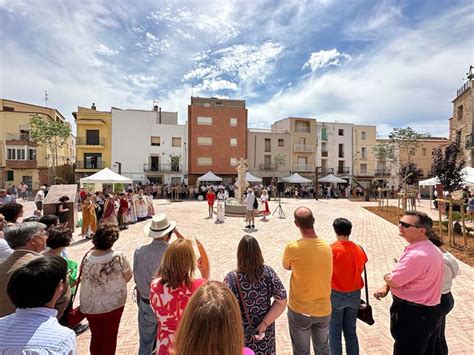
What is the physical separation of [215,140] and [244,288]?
3356 cm

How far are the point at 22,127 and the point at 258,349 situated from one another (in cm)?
4183

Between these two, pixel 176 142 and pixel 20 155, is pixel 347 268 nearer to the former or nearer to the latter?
pixel 176 142

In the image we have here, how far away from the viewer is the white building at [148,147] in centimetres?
3416

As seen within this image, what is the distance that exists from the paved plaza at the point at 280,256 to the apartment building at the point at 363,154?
32.7 metres

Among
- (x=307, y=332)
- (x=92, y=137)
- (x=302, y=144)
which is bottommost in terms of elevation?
(x=307, y=332)

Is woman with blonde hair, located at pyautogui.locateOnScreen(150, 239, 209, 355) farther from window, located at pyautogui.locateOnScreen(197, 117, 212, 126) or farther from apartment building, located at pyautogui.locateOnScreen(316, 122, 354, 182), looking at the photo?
apartment building, located at pyautogui.locateOnScreen(316, 122, 354, 182)

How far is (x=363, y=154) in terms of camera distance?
42781mm

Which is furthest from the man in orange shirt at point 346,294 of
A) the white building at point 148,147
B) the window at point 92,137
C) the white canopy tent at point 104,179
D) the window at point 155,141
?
the window at point 92,137

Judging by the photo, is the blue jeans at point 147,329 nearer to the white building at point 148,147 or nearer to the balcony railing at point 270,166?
the white building at point 148,147

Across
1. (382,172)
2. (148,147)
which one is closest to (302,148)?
(382,172)

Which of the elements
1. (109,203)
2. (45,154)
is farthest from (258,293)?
(45,154)

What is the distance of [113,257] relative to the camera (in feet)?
8.71

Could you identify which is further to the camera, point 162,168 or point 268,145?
point 268,145

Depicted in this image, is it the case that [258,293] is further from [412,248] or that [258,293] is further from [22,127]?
[22,127]
